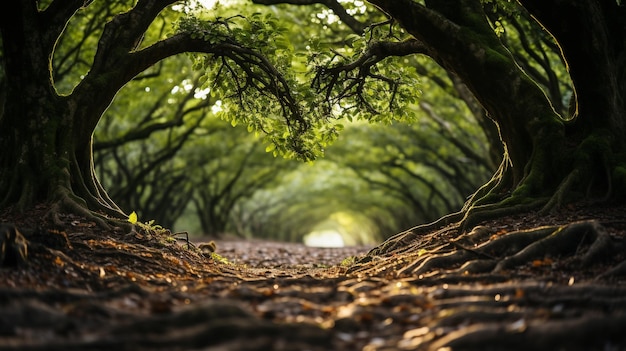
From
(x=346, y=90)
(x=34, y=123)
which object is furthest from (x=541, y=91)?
(x=34, y=123)

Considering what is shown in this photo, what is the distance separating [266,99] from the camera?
9508 millimetres

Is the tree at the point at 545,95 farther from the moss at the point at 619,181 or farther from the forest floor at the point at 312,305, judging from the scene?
the forest floor at the point at 312,305

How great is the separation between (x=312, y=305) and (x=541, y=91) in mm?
4808

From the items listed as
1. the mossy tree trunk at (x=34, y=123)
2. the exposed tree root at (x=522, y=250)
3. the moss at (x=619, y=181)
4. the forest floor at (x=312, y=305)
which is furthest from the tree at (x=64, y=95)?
the moss at (x=619, y=181)

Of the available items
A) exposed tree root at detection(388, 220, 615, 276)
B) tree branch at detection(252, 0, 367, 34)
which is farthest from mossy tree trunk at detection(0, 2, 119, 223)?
tree branch at detection(252, 0, 367, 34)

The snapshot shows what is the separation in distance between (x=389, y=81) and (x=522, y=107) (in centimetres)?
254

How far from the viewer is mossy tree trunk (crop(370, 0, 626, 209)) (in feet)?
22.1

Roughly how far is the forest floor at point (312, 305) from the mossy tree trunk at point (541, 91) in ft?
2.29

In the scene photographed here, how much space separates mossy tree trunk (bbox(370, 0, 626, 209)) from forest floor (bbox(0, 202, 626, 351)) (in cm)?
70

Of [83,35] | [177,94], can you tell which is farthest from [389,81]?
[177,94]

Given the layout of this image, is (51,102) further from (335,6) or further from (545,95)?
(545,95)

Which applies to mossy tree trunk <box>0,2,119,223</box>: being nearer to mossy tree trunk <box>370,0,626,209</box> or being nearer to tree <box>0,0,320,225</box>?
tree <box>0,0,320,225</box>

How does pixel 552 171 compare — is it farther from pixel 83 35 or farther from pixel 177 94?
pixel 177 94

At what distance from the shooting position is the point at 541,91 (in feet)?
23.7
